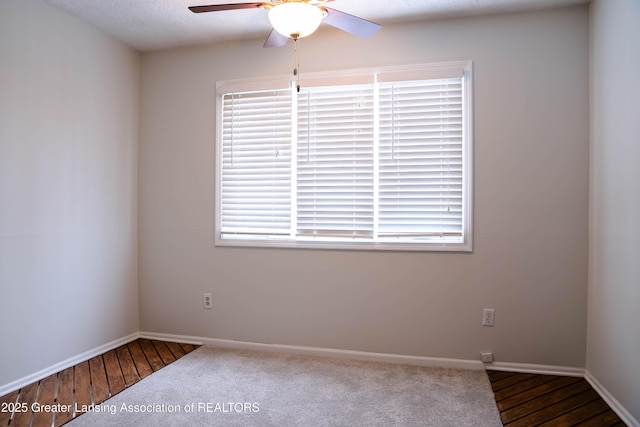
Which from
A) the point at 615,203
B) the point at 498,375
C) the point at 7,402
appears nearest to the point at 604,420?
the point at 498,375

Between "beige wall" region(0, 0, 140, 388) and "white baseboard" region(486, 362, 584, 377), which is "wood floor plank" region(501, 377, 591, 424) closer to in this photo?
"white baseboard" region(486, 362, 584, 377)

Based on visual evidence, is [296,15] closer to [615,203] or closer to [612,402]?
[615,203]

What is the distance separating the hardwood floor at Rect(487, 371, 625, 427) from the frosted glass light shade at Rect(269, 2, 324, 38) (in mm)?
2306

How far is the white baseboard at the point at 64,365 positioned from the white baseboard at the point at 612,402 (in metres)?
3.54

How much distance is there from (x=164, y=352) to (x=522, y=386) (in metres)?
2.64

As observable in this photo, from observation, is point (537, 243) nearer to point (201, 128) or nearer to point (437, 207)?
point (437, 207)

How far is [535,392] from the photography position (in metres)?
2.59

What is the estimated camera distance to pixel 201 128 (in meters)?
3.55

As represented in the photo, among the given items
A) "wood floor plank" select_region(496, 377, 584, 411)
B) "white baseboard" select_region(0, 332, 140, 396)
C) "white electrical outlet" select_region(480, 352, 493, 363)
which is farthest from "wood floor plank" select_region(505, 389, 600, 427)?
"white baseboard" select_region(0, 332, 140, 396)

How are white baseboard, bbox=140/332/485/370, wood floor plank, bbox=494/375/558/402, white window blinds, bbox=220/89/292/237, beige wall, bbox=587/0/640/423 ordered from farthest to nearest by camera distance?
white window blinds, bbox=220/89/292/237 < white baseboard, bbox=140/332/485/370 < wood floor plank, bbox=494/375/558/402 < beige wall, bbox=587/0/640/423

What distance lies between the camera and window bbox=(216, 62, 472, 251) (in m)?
3.04

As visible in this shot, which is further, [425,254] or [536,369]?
[425,254]

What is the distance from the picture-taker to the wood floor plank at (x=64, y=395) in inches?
88.0

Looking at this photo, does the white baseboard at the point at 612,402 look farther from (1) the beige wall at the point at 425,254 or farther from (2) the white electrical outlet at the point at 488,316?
(2) the white electrical outlet at the point at 488,316
